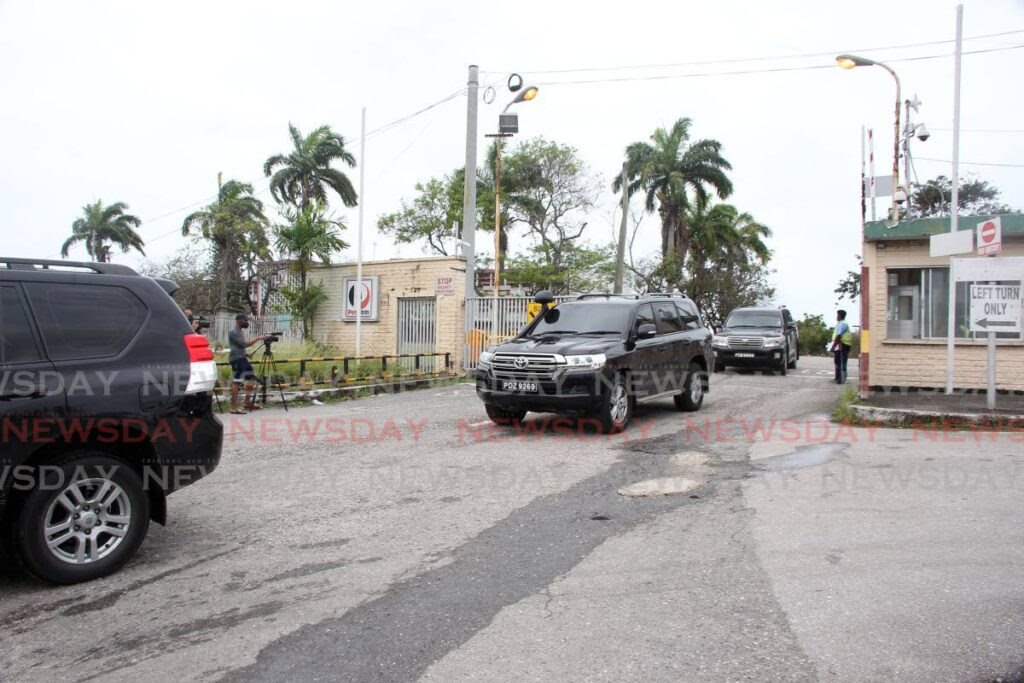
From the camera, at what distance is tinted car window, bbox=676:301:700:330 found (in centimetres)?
1275

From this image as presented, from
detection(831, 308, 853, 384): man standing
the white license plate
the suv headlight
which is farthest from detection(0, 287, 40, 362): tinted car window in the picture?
detection(831, 308, 853, 384): man standing

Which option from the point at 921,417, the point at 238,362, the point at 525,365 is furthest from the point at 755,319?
the point at 238,362

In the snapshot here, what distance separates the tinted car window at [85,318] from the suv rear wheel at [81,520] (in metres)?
0.66

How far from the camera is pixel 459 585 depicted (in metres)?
4.57

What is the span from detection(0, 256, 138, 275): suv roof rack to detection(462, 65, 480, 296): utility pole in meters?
14.3

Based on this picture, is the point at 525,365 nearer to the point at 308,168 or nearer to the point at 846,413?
the point at 846,413

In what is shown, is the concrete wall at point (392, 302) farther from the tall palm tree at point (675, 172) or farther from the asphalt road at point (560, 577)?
the tall palm tree at point (675, 172)

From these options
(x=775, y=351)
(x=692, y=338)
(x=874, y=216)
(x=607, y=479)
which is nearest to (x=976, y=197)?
(x=775, y=351)

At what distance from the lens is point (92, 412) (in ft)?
15.5

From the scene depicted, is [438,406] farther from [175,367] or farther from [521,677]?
[521,677]

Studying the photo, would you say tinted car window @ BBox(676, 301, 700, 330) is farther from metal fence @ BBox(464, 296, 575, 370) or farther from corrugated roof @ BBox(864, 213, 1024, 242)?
metal fence @ BBox(464, 296, 575, 370)

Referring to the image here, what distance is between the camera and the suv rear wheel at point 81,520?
449 cm

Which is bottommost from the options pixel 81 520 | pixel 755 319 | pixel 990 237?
pixel 81 520

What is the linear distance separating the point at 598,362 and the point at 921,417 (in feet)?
15.1
